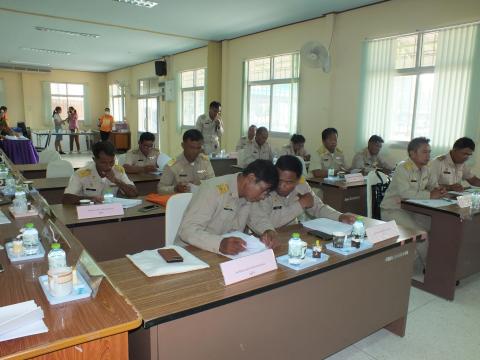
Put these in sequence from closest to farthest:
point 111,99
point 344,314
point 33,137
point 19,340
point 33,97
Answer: point 19,340 → point 344,314 → point 33,137 → point 33,97 → point 111,99

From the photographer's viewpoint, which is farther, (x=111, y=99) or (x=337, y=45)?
(x=111, y=99)

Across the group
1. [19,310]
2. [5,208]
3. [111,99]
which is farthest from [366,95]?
[111,99]

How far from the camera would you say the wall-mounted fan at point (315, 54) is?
18.1ft

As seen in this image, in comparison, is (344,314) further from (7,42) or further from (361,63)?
(7,42)

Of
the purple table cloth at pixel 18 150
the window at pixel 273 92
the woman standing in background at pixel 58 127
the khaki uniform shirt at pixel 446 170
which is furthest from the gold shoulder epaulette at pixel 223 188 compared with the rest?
the woman standing in background at pixel 58 127

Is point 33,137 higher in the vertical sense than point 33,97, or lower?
lower

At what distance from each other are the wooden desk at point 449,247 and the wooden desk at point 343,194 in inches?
38.7

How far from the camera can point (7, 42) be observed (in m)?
9.10

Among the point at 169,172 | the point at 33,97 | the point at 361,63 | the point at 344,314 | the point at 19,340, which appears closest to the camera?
the point at 19,340

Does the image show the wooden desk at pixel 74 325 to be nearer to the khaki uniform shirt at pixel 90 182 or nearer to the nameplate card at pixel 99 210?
the nameplate card at pixel 99 210

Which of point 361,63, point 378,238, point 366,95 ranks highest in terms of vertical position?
point 361,63

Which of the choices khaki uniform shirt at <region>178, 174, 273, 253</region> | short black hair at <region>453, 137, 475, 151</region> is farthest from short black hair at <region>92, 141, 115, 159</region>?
short black hair at <region>453, 137, 475, 151</region>

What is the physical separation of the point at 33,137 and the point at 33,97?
2754 millimetres

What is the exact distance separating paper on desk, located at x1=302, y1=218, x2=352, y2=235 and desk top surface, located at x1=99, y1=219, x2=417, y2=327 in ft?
1.39
